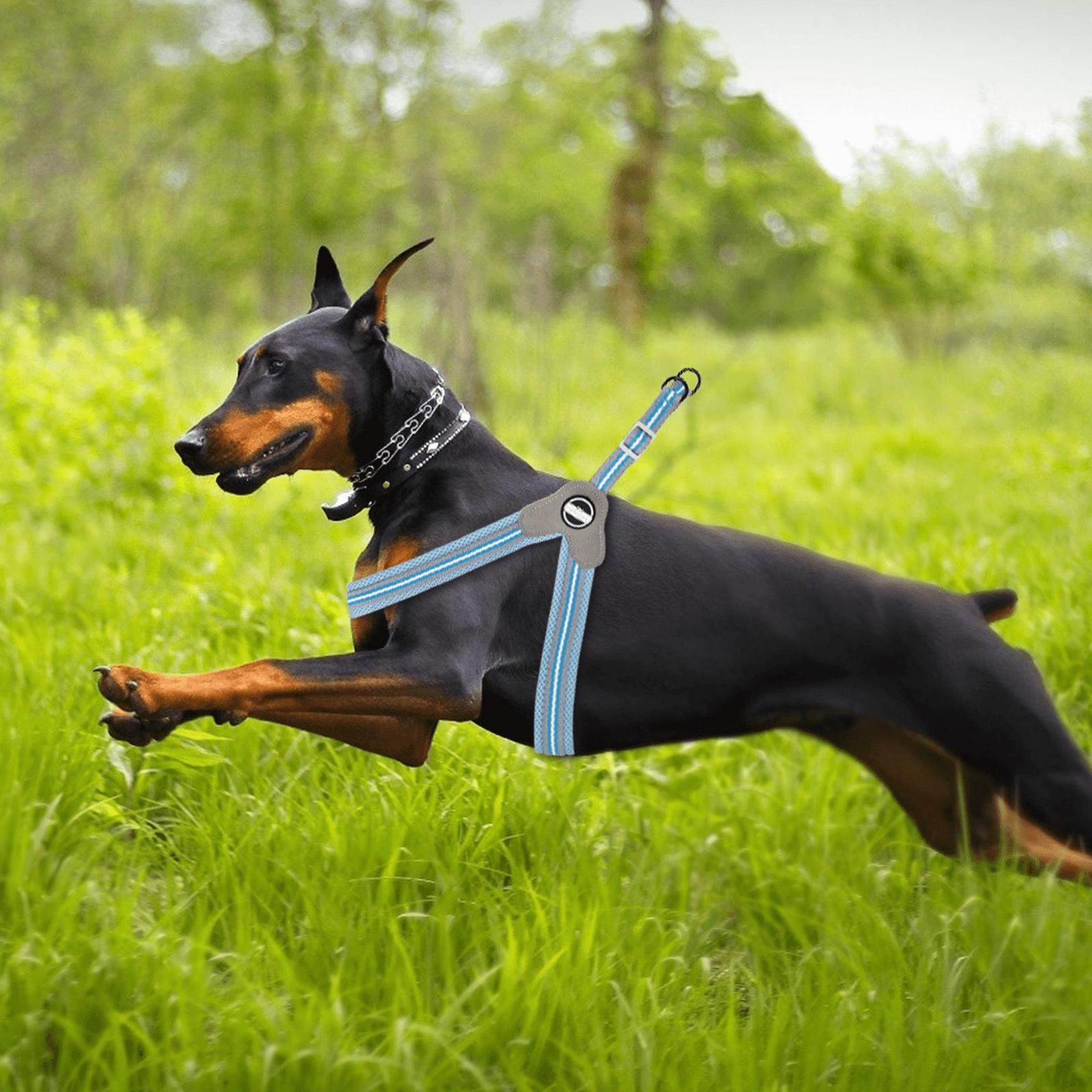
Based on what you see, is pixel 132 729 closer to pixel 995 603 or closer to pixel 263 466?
pixel 263 466

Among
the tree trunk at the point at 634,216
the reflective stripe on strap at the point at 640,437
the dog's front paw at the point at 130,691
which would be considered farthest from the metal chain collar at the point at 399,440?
the tree trunk at the point at 634,216

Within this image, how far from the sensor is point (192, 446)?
2.21 meters

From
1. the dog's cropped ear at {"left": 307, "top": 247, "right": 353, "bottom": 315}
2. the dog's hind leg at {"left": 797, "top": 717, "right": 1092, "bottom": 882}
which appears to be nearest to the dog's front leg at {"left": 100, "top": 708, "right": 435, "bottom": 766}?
the dog's hind leg at {"left": 797, "top": 717, "right": 1092, "bottom": 882}

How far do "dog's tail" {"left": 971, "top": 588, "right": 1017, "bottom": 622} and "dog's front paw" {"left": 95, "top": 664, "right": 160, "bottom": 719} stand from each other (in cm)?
182

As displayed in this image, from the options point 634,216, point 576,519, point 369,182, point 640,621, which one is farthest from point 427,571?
point 634,216

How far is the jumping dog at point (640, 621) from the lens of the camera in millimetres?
2369

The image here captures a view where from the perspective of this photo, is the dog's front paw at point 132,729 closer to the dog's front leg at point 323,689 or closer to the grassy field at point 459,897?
the dog's front leg at point 323,689

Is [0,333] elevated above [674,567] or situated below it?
above

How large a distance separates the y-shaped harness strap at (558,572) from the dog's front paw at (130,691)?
1.55ft

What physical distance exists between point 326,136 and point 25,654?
7.64 m

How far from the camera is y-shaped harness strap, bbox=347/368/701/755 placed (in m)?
2.36

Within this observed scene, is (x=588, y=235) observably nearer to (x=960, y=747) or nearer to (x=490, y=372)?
(x=490, y=372)

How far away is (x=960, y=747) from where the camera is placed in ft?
8.43

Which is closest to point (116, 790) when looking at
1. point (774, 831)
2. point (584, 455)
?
point (774, 831)
